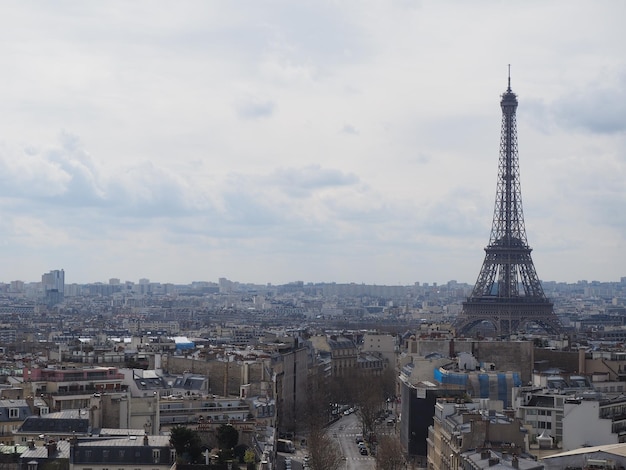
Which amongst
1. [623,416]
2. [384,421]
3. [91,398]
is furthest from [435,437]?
[384,421]

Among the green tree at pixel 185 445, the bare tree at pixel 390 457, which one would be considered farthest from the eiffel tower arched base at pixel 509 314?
the green tree at pixel 185 445

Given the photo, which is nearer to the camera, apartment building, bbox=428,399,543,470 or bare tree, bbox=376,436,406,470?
apartment building, bbox=428,399,543,470

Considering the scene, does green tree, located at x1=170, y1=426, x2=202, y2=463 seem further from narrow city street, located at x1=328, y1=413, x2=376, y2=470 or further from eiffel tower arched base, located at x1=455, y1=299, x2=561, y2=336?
eiffel tower arched base, located at x1=455, y1=299, x2=561, y2=336

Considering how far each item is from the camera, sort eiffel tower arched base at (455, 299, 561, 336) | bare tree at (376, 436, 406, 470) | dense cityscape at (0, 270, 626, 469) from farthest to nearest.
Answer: eiffel tower arched base at (455, 299, 561, 336)
bare tree at (376, 436, 406, 470)
dense cityscape at (0, 270, 626, 469)

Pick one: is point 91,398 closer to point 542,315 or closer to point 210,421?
point 210,421

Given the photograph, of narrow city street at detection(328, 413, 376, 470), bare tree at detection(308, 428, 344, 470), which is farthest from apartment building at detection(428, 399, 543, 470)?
narrow city street at detection(328, 413, 376, 470)

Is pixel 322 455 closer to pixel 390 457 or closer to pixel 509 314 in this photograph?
pixel 390 457
